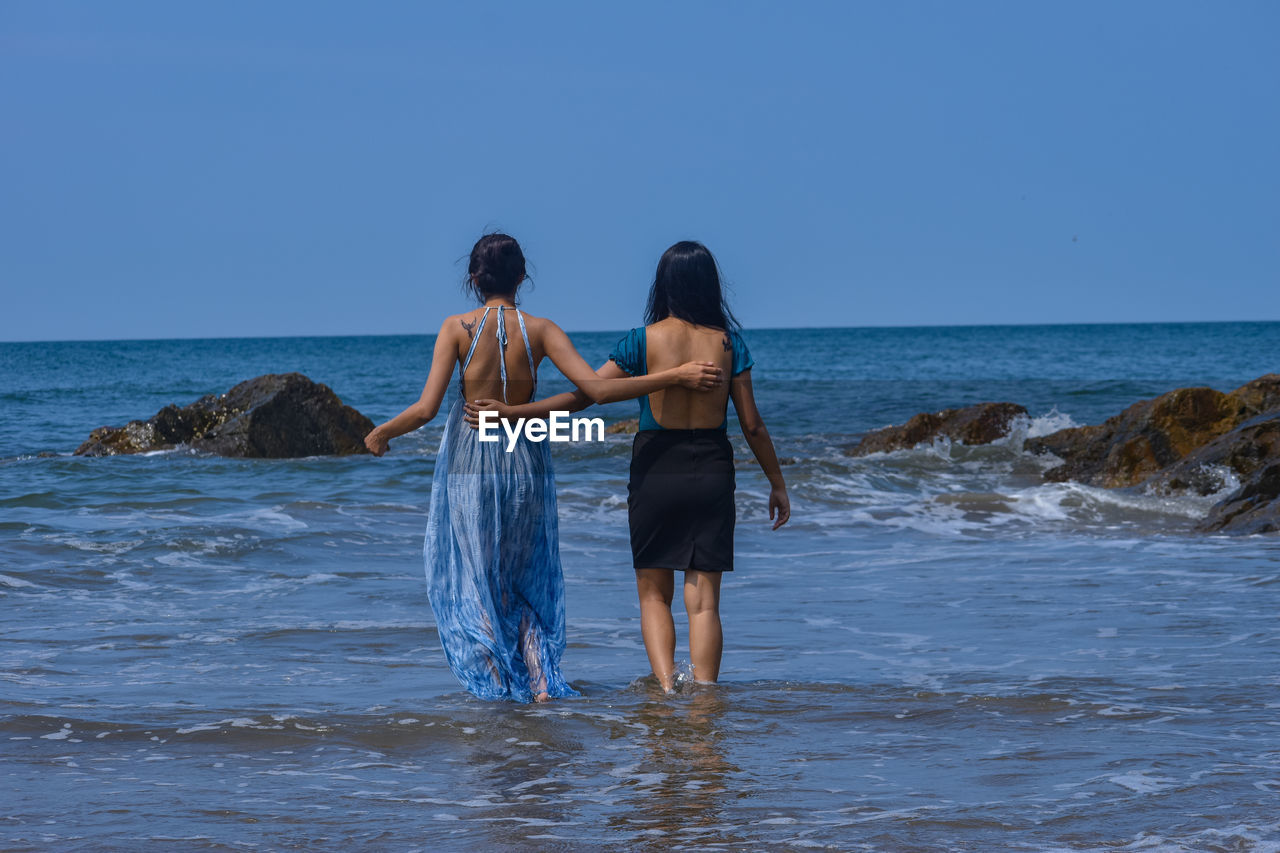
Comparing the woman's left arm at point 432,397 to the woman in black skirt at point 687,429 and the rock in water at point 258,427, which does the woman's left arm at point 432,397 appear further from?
the rock in water at point 258,427

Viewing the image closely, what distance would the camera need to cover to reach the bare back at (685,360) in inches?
197

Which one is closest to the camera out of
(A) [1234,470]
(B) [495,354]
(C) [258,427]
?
(B) [495,354]

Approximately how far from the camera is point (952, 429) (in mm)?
19562

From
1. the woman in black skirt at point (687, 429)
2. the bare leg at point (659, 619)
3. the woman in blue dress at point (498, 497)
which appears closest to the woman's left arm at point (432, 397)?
the woman in blue dress at point (498, 497)

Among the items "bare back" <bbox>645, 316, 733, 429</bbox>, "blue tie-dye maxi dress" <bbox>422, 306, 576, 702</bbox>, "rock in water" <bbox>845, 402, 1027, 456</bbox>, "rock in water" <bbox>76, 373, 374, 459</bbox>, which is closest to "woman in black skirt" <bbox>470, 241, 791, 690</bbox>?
"bare back" <bbox>645, 316, 733, 429</bbox>

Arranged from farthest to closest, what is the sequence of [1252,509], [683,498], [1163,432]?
1. [1163,432]
2. [1252,509]
3. [683,498]

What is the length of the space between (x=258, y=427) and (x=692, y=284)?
45.8 feet

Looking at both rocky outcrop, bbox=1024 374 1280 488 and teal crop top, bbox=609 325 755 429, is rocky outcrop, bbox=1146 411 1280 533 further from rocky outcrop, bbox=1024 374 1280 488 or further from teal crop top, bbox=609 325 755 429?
teal crop top, bbox=609 325 755 429

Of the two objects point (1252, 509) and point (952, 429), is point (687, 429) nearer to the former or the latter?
point (1252, 509)

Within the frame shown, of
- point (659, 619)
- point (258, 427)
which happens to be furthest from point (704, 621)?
point (258, 427)

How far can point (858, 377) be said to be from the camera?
47.5m

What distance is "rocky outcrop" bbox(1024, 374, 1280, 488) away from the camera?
14492 millimetres

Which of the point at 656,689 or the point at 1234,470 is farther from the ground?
the point at 1234,470

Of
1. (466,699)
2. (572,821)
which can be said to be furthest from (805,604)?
(572,821)
